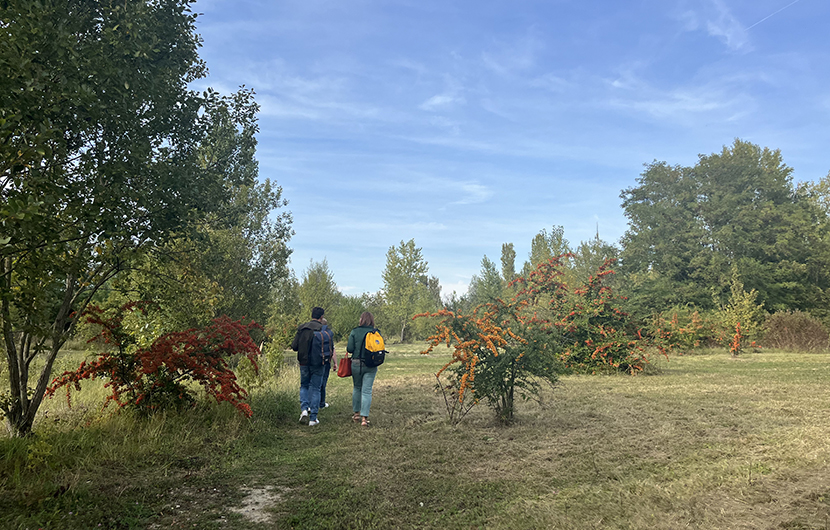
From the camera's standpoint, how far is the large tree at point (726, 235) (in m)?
36.6

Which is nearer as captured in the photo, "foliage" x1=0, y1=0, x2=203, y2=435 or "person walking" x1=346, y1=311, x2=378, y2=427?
"foliage" x1=0, y1=0, x2=203, y2=435

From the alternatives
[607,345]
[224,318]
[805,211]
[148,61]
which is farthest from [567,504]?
[805,211]

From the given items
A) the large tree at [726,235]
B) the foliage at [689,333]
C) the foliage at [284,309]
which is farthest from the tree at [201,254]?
the large tree at [726,235]

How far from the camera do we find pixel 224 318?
25.0 ft

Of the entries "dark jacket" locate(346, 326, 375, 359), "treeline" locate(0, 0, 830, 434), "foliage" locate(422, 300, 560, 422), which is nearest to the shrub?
"treeline" locate(0, 0, 830, 434)

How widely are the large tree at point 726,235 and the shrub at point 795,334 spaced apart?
855 centimetres

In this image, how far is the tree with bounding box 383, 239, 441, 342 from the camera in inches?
1660

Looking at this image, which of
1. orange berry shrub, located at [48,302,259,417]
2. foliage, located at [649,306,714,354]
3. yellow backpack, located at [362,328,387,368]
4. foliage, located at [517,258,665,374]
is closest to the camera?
orange berry shrub, located at [48,302,259,417]

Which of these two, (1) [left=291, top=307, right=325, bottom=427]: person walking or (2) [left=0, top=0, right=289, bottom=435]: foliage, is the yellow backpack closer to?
(1) [left=291, top=307, right=325, bottom=427]: person walking

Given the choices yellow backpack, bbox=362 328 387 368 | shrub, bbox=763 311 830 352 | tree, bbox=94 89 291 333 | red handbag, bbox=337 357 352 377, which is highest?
tree, bbox=94 89 291 333

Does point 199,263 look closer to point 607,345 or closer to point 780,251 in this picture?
point 607,345

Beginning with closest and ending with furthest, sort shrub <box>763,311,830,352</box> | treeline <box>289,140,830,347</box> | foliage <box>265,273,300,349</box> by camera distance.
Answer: foliage <box>265,273,300,349</box>
shrub <box>763,311,830,352</box>
treeline <box>289,140,830,347</box>

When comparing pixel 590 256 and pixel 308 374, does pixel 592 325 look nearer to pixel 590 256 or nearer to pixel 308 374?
pixel 308 374

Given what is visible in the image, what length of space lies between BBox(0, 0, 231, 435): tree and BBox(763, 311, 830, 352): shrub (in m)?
29.8
